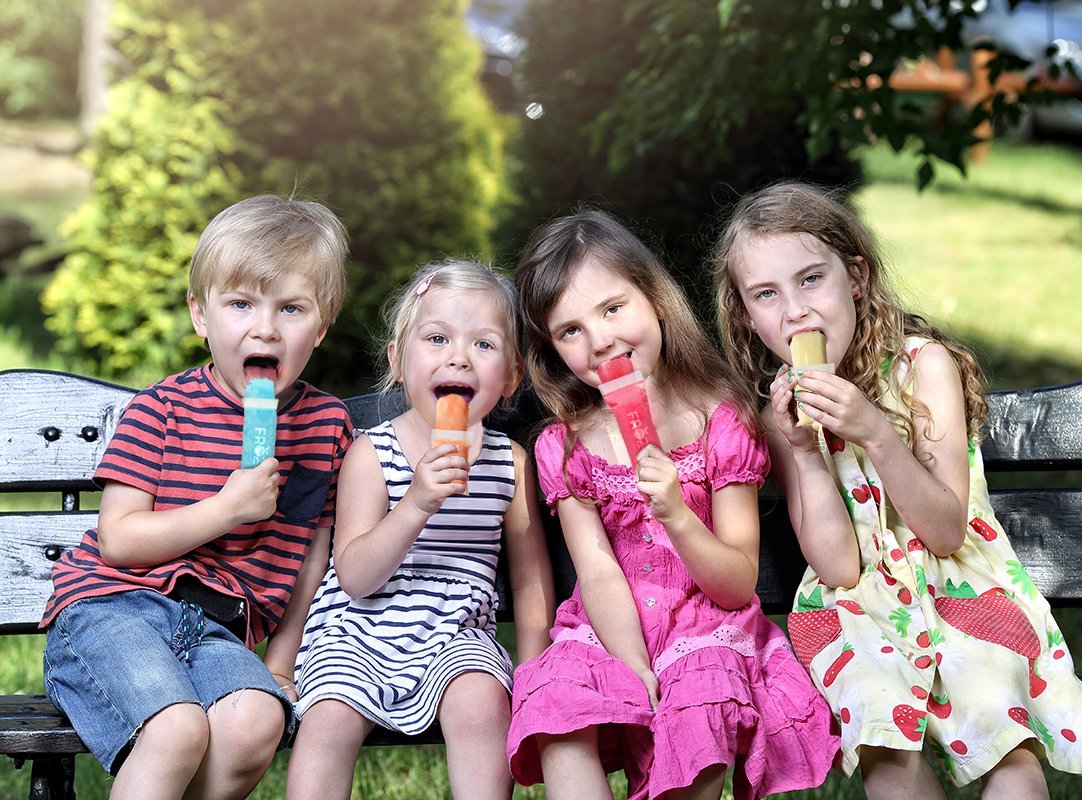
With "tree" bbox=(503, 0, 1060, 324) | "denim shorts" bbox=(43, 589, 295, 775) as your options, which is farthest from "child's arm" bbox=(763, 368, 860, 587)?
"denim shorts" bbox=(43, 589, 295, 775)

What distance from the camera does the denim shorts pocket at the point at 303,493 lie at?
291 centimetres

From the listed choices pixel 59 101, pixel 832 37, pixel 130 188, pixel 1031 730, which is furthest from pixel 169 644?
pixel 59 101

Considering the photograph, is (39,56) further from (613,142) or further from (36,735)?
(36,735)

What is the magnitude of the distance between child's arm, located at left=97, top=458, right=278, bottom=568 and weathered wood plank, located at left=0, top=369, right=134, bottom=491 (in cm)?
43

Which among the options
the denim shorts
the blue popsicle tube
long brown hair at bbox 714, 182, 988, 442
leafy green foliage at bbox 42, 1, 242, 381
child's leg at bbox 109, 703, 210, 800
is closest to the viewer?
child's leg at bbox 109, 703, 210, 800

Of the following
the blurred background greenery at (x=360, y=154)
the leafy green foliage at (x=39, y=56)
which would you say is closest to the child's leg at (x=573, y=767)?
the blurred background greenery at (x=360, y=154)

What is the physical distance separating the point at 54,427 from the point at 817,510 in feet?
6.13

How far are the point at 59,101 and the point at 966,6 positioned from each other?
684 inches

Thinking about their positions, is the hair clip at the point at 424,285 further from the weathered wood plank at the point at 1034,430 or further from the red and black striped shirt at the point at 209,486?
the weathered wood plank at the point at 1034,430

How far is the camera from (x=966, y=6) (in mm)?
4902

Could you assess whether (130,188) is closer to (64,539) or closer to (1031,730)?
(64,539)

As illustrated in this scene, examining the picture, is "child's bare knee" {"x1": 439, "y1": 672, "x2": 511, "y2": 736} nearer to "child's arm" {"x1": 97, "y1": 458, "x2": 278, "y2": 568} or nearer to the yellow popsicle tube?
"child's arm" {"x1": 97, "y1": 458, "x2": 278, "y2": 568}

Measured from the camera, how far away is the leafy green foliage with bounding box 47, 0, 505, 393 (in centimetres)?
676

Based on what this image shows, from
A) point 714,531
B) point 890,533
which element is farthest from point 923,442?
point 714,531
